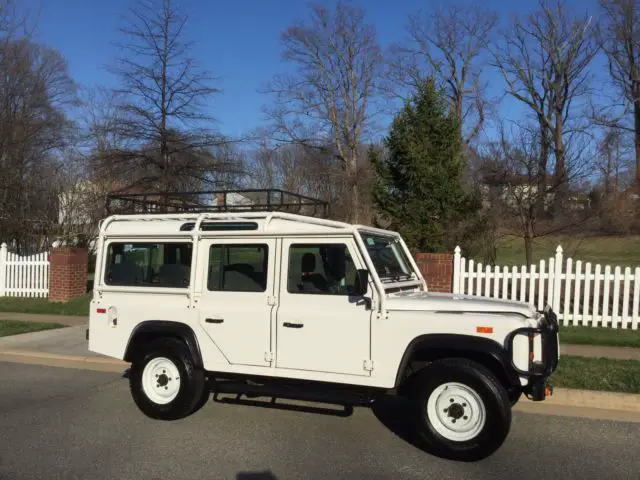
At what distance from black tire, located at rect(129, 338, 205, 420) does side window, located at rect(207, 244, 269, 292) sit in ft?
2.41

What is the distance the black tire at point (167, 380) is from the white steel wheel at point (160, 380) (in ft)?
0.07

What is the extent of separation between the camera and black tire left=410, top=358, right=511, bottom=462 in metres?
4.55

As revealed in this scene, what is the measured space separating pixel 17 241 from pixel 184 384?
1867 cm

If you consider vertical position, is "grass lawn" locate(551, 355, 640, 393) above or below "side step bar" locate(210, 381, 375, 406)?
below

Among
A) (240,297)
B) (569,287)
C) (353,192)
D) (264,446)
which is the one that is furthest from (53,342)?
(353,192)

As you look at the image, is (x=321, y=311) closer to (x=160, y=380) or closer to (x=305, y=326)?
(x=305, y=326)

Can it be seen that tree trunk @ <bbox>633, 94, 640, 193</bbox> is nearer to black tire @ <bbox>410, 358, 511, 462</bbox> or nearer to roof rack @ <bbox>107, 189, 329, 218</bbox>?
roof rack @ <bbox>107, 189, 329, 218</bbox>

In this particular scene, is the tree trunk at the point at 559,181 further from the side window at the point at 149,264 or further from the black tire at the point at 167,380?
the black tire at the point at 167,380

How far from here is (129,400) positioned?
6629 mm

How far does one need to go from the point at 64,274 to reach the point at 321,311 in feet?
36.7

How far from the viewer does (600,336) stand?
9.84 m

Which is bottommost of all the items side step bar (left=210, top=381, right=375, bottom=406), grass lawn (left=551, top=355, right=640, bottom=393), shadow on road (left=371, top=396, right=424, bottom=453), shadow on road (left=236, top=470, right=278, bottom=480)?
shadow on road (left=236, top=470, right=278, bottom=480)

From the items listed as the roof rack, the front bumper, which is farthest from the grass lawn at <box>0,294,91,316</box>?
the front bumper

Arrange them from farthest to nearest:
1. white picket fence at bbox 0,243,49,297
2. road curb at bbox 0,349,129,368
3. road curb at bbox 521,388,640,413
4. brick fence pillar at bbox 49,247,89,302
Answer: white picket fence at bbox 0,243,49,297 → brick fence pillar at bbox 49,247,89,302 → road curb at bbox 0,349,129,368 → road curb at bbox 521,388,640,413
